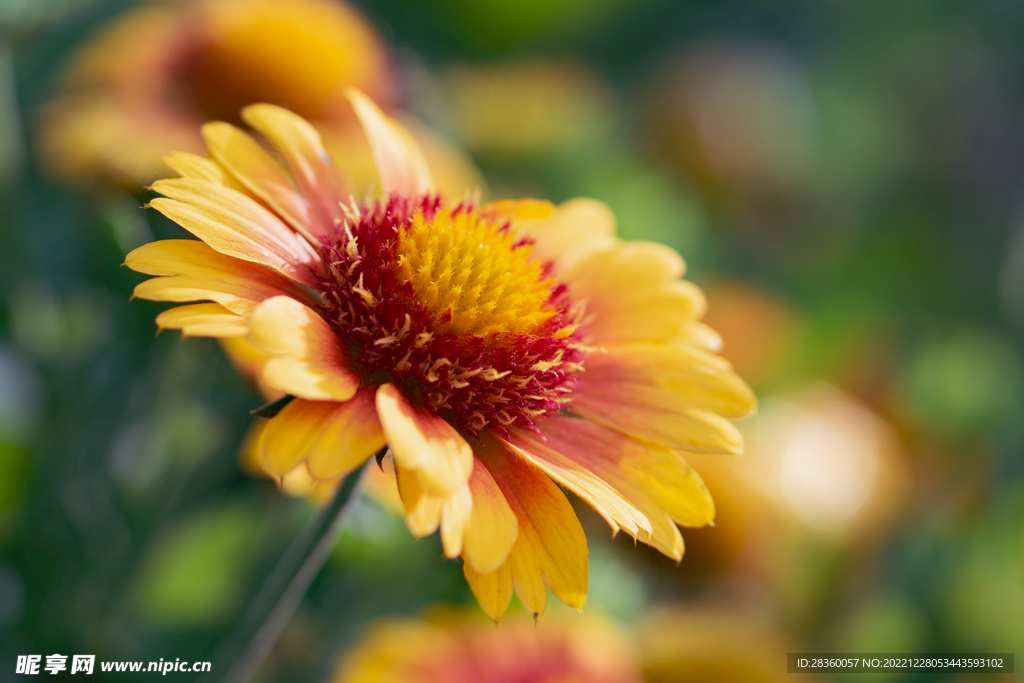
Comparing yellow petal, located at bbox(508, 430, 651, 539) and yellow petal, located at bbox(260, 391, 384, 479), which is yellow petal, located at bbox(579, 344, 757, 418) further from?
yellow petal, located at bbox(260, 391, 384, 479)

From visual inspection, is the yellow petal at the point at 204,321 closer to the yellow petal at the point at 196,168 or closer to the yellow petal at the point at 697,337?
the yellow petal at the point at 196,168

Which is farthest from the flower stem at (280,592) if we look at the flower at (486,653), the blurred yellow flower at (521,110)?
the blurred yellow flower at (521,110)

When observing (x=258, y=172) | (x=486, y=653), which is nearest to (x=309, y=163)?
(x=258, y=172)

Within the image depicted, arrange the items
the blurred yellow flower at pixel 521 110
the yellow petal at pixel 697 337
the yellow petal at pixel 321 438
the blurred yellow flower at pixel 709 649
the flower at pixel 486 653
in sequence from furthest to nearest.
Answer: the blurred yellow flower at pixel 521 110 → the blurred yellow flower at pixel 709 649 → the flower at pixel 486 653 → the yellow petal at pixel 697 337 → the yellow petal at pixel 321 438

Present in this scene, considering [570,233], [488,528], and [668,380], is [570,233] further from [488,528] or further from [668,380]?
[488,528]

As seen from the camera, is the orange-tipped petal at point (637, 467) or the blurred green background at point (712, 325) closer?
the orange-tipped petal at point (637, 467)

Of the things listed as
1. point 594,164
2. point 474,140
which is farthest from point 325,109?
point 594,164
